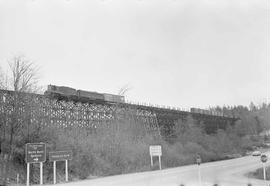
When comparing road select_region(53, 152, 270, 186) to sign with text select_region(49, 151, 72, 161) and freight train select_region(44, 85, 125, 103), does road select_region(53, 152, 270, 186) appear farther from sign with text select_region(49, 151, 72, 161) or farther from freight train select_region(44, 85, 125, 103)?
freight train select_region(44, 85, 125, 103)

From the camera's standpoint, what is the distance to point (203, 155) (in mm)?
45656

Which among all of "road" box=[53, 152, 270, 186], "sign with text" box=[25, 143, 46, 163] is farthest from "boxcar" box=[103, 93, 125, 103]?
"sign with text" box=[25, 143, 46, 163]

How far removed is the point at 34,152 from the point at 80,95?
69.2 feet

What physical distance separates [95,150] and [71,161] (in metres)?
3.21

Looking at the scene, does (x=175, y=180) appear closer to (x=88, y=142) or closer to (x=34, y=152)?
(x=34, y=152)

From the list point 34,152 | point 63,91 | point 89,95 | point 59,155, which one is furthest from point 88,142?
point 89,95

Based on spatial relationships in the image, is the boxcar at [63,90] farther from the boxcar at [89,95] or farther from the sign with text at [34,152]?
the sign with text at [34,152]

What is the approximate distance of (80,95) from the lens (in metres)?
38.8

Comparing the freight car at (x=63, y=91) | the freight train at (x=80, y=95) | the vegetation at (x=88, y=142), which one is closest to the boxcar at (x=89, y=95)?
the freight train at (x=80, y=95)

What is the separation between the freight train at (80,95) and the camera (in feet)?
115

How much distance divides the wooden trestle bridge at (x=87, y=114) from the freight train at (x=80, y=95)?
552 millimetres

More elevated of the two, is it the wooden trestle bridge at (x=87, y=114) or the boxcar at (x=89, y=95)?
the boxcar at (x=89, y=95)

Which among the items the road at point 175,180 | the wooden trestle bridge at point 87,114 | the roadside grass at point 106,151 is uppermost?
the wooden trestle bridge at point 87,114

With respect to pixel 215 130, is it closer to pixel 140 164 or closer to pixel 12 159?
pixel 140 164
